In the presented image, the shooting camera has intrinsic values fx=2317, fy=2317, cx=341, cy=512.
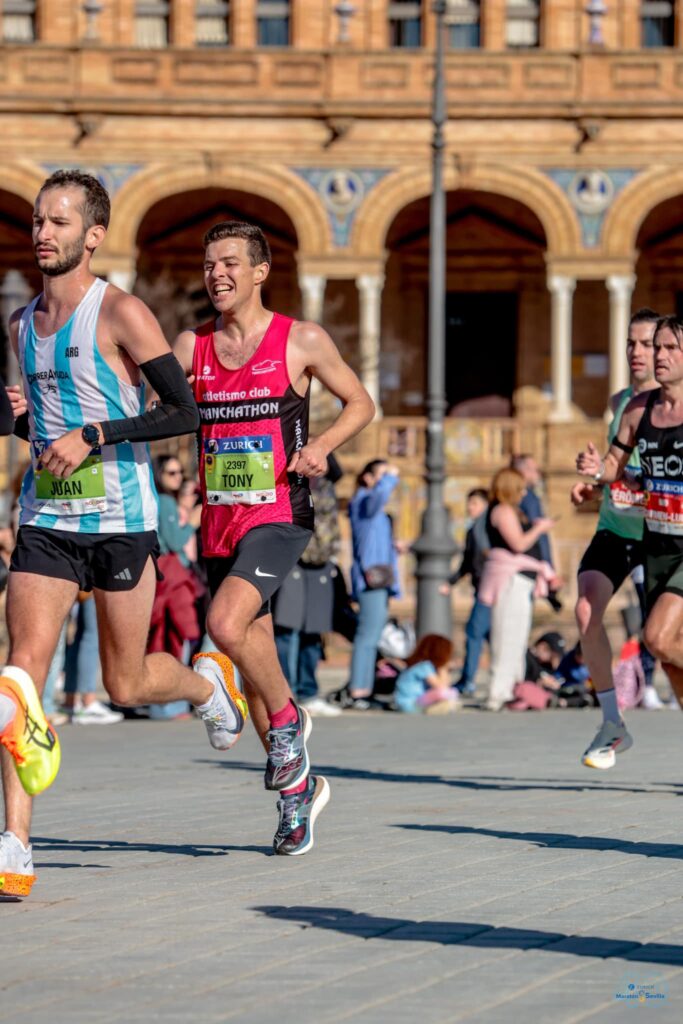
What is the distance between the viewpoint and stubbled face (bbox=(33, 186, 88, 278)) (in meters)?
6.84

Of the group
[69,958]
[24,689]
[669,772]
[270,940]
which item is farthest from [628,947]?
[669,772]

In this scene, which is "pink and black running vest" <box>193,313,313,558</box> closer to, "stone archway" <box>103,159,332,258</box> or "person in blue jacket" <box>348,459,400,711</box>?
"person in blue jacket" <box>348,459,400,711</box>

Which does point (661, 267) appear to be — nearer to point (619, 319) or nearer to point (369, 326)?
point (619, 319)

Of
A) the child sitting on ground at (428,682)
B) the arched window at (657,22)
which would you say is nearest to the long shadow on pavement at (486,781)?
the child sitting on ground at (428,682)

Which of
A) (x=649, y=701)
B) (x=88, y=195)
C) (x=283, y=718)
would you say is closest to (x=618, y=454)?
(x=283, y=718)

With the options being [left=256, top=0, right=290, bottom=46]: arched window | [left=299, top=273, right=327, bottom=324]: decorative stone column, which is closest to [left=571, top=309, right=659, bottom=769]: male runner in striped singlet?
[left=299, top=273, right=327, bottom=324]: decorative stone column

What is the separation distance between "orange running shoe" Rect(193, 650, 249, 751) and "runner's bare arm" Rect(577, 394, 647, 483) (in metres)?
2.39

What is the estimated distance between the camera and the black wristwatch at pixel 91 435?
673 centimetres

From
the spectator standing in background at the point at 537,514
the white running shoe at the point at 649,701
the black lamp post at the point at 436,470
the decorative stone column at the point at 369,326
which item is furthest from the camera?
the decorative stone column at the point at 369,326

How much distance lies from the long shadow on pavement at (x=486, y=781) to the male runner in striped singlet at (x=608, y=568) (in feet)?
0.47

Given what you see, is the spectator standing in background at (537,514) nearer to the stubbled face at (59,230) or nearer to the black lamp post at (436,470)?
the black lamp post at (436,470)

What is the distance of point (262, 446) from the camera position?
299 inches

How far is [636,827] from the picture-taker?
27.6 feet

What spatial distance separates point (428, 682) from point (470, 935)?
10.7 m
